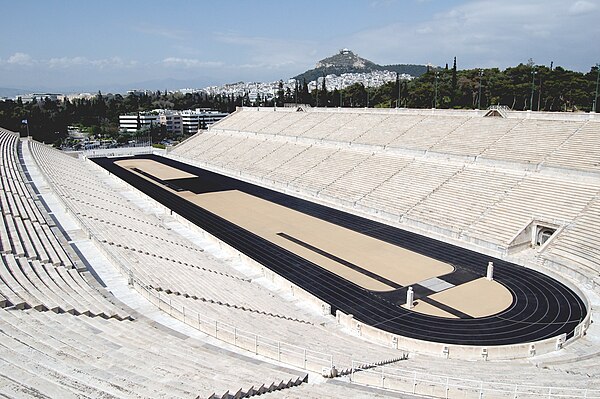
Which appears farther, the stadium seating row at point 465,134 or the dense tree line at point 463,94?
the dense tree line at point 463,94

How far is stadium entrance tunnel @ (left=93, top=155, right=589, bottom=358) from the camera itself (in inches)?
529

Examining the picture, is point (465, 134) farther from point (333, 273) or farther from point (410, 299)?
point (410, 299)

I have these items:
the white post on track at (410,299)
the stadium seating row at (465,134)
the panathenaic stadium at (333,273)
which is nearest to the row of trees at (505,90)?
the stadium seating row at (465,134)

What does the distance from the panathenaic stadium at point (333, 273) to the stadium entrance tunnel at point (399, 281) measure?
0.09 metres

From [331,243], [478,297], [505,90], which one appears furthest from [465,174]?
[505,90]

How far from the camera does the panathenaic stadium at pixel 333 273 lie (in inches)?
349

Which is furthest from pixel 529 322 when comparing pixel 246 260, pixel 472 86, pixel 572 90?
pixel 472 86

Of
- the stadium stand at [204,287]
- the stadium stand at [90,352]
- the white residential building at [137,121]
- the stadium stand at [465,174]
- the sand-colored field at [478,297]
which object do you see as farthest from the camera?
the white residential building at [137,121]

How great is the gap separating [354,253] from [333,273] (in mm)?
2561

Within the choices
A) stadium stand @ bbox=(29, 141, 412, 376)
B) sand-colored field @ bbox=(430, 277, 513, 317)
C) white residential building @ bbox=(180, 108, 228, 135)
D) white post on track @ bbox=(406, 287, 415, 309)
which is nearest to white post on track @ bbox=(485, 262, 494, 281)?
sand-colored field @ bbox=(430, 277, 513, 317)

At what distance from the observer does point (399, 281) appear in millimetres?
17281

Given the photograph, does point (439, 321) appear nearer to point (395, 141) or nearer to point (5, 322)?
point (5, 322)

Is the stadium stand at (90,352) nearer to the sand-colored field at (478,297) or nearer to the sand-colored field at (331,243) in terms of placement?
the sand-colored field at (478,297)

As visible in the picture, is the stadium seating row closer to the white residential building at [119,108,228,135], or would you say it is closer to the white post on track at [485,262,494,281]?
the white post on track at [485,262,494,281]
